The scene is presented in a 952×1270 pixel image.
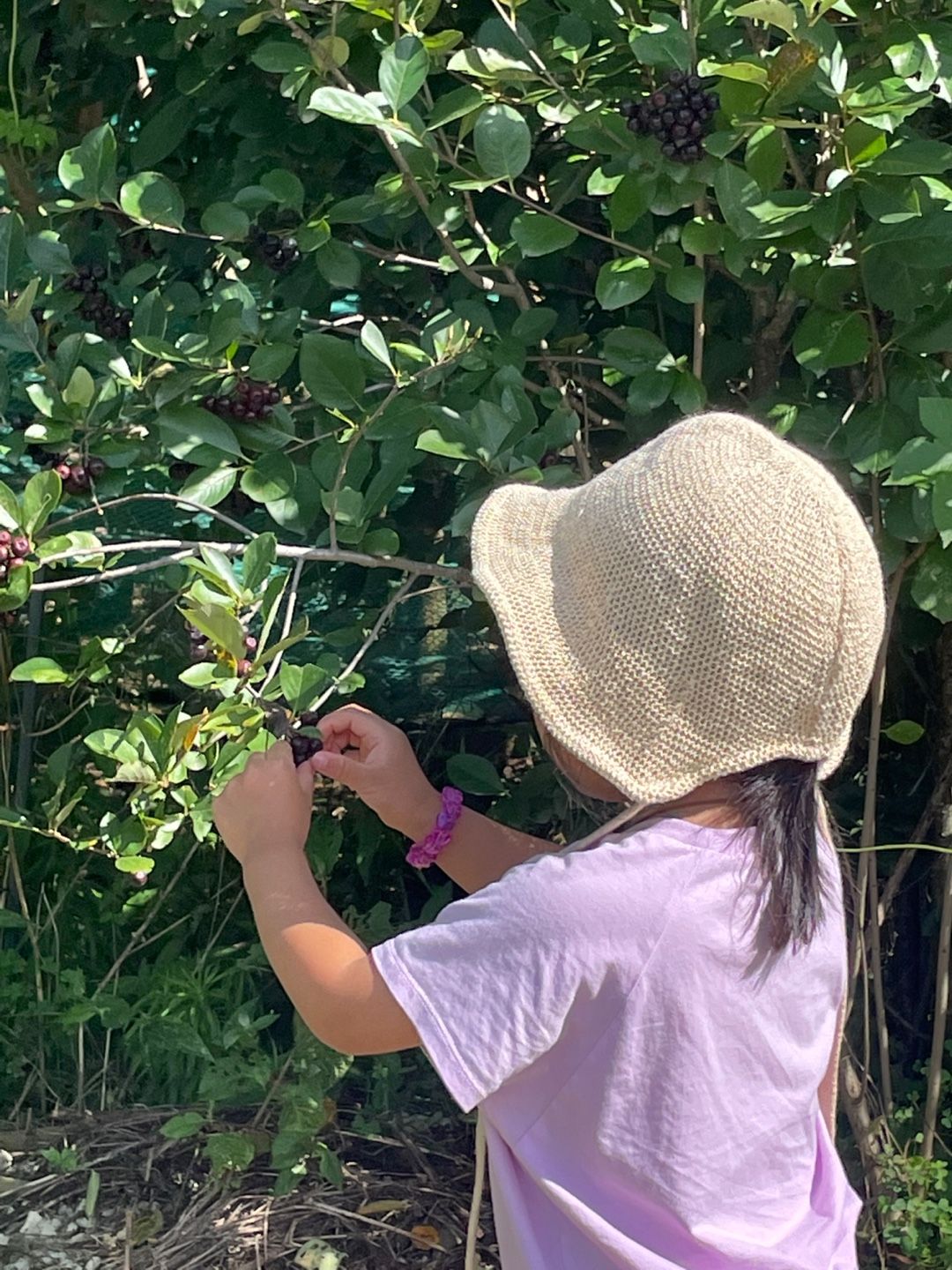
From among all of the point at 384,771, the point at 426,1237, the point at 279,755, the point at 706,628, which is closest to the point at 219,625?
the point at 279,755

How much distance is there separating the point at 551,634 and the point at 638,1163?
433mm

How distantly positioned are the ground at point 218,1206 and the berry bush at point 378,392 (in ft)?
0.28

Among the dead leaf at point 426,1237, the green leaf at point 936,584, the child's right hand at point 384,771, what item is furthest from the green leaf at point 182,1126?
the green leaf at point 936,584

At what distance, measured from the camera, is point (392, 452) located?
5.84 feet

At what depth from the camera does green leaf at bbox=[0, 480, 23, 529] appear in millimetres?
1514

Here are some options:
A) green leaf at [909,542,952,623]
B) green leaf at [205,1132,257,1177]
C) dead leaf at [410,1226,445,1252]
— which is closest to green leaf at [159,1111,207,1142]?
green leaf at [205,1132,257,1177]

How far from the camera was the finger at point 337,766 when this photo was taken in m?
1.43

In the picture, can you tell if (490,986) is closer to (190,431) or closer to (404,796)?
(404,796)

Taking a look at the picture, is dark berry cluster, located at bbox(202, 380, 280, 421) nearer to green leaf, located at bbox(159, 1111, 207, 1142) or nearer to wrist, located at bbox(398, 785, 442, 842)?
wrist, located at bbox(398, 785, 442, 842)

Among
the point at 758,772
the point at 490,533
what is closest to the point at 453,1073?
the point at 758,772

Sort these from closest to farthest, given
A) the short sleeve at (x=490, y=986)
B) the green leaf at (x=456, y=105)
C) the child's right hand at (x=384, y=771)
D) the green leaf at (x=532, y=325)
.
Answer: the short sleeve at (x=490, y=986)
the child's right hand at (x=384, y=771)
the green leaf at (x=456, y=105)
the green leaf at (x=532, y=325)

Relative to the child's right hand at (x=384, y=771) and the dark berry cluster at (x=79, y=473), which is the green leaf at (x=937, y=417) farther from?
the dark berry cluster at (x=79, y=473)

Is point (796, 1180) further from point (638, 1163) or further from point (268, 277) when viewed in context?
point (268, 277)

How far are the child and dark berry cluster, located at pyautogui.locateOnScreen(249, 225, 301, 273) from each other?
0.83 m
